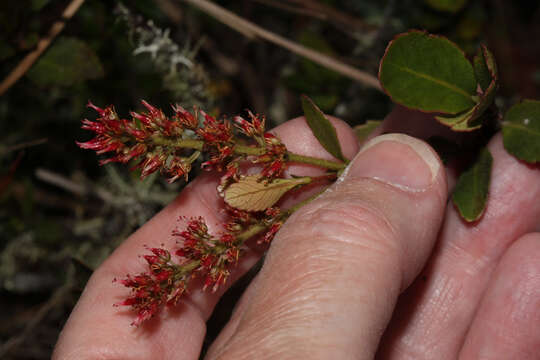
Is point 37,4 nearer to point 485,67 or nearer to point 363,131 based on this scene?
point 363,131

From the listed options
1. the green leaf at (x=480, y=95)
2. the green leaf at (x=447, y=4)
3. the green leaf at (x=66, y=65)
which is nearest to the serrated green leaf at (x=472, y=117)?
the green leaf at (x=480, y=95)

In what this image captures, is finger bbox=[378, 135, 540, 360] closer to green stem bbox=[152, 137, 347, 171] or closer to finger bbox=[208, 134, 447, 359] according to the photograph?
finger bbox=[208, 134, 447, 359]

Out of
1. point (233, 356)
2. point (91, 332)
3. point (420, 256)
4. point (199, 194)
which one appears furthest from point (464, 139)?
point (91, 332)

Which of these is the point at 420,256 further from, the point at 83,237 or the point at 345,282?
the point at 83,237

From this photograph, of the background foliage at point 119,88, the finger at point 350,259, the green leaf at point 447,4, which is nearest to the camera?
the finger at point 350,259

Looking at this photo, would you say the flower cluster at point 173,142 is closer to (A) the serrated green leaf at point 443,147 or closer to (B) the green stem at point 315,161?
(B) the green stem at point 315,161

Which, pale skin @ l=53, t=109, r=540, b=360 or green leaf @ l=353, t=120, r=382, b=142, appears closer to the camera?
pale skin @ l=53, t=109, r=540, b=360

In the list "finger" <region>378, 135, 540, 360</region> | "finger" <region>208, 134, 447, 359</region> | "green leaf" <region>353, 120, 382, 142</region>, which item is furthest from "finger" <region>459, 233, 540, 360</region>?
"green leaf" <region>353, 120, 382, 142</region>
